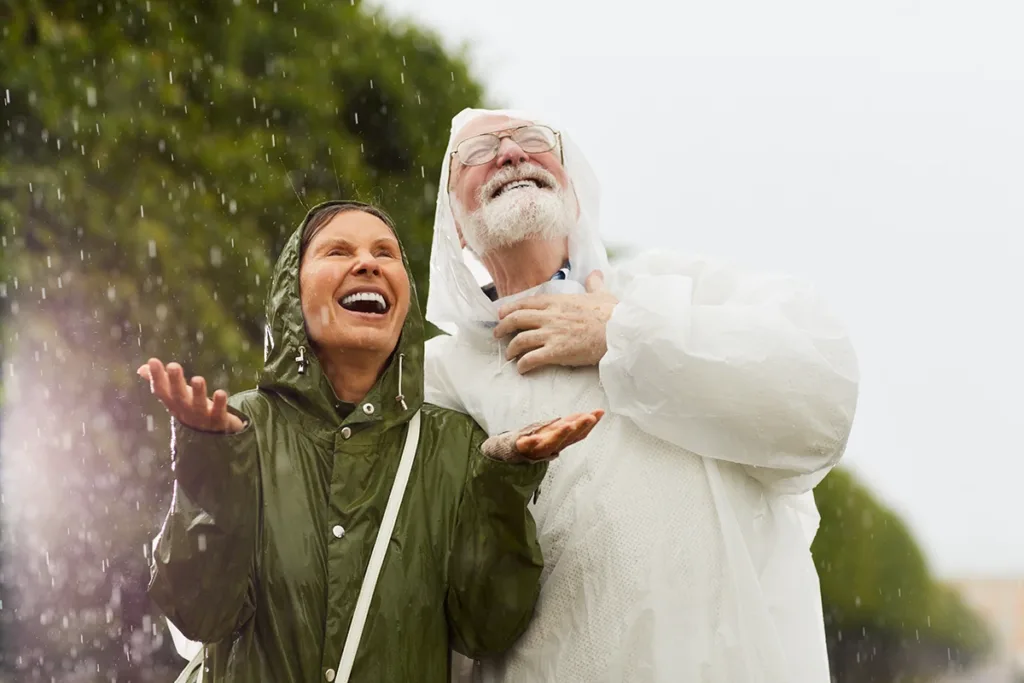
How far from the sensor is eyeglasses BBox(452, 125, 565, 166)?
4.37 meters

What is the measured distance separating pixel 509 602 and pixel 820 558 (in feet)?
32.3

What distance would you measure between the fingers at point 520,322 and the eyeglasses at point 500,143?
2.20ft

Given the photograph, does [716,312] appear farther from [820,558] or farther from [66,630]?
[820,558]

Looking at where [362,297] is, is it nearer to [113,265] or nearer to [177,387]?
[177,387]

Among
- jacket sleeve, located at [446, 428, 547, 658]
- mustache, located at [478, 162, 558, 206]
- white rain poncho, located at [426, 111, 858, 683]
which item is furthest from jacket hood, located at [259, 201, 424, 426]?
mustache, located at [478, 162, 558, 206]

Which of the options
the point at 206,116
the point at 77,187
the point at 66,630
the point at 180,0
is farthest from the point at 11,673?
the point at 180,0

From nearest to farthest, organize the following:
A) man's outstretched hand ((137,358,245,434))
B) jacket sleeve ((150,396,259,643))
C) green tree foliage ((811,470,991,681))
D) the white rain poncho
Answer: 1. man's outstretched hand ((137,358,245,434))
2. jacket sleeve ((150,396,259,643))
3. the white rain poncho
4. green tree foliage ((811,470,991,681))


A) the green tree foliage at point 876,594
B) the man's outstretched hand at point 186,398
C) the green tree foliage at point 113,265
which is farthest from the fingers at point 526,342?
the green tree foliage at point 876,594

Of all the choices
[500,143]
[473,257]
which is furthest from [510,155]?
[473,257]

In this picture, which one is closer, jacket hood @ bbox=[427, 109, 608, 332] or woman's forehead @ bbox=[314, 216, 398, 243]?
woman's forehead @ bbox=[314, 216, 398, 243]

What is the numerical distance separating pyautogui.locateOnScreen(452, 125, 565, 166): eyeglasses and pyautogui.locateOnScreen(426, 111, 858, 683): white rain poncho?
0.84 meters

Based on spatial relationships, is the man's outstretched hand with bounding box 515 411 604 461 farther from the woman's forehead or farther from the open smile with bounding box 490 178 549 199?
the open smile with bounding box 490 178 549 199

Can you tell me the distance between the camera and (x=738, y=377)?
11.4 ft

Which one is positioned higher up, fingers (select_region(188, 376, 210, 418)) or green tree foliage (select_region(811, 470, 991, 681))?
fingers (select_region(188, 376, 210, 418))
